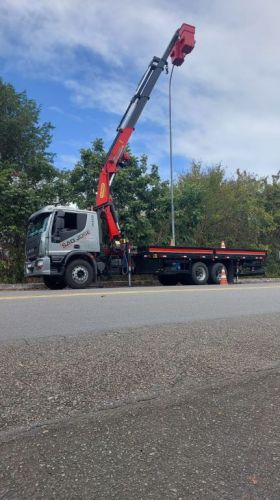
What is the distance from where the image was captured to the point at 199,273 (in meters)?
19.4

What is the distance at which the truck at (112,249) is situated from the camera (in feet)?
51.8

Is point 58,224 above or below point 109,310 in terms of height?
above

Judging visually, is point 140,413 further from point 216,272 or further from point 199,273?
point 216,272

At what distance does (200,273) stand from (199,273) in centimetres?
6

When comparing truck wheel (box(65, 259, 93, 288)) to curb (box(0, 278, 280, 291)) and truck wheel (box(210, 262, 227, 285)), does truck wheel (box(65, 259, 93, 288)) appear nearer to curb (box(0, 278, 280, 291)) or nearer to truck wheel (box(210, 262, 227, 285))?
curb (box(0, 278, 280, 291))

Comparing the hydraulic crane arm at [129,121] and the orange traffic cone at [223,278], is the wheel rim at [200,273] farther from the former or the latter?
the hydraulic crane arm at [129,121]

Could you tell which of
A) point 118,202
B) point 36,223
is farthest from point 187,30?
point 36,223

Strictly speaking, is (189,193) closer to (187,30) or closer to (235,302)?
(187,30)

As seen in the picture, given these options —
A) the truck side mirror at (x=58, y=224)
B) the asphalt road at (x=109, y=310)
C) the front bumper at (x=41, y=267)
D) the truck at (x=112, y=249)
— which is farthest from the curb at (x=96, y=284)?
the asphalt road at (x=109, y=310)

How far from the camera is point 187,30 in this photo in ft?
61.5

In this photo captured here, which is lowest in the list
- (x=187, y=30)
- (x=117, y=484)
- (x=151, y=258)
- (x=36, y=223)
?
(x=117, y=484)

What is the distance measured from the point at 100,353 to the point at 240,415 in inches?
81.4

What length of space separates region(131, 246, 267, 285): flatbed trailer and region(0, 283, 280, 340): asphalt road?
17.8 feet

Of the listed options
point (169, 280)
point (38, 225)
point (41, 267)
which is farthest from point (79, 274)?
point (169, 280)
